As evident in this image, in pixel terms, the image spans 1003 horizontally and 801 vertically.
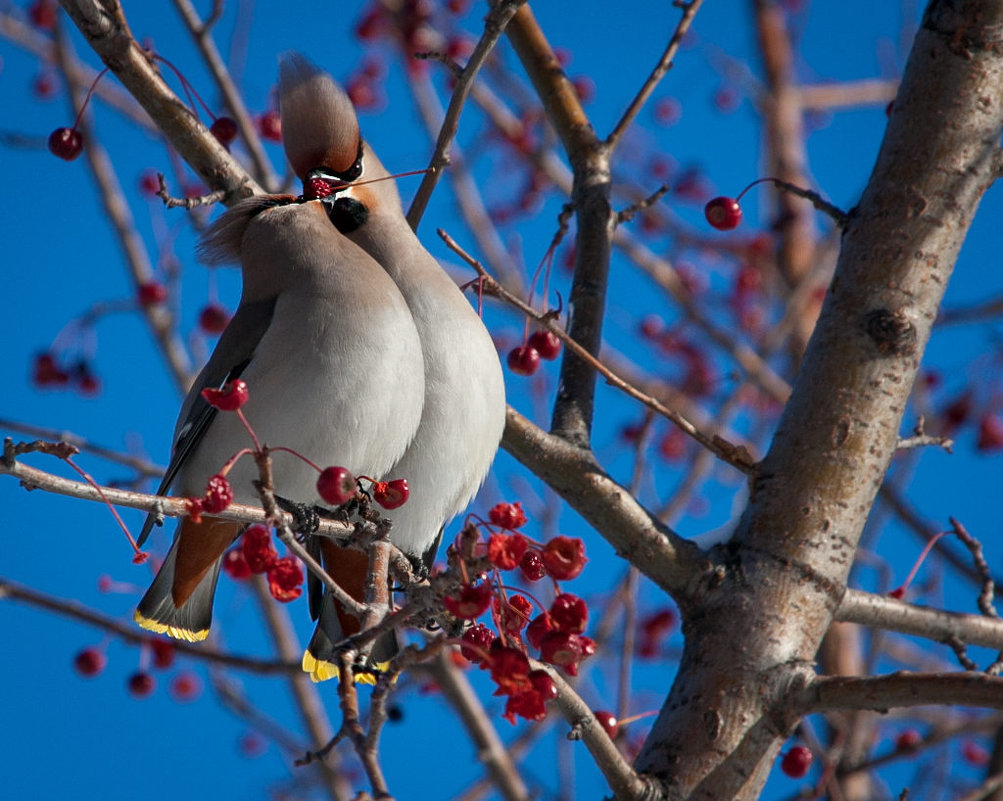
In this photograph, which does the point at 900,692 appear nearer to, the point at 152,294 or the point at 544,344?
the point at 544,344

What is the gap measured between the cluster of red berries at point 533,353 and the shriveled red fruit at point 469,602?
1292 millimetres

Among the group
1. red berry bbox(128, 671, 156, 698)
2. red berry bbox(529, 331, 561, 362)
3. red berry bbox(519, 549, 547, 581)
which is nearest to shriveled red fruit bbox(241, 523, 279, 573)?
red berry bbox(519, 549, 547, 581)

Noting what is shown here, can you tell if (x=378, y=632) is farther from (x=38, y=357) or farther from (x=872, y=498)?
(x=38, y=357)

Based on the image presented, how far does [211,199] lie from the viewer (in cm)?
248

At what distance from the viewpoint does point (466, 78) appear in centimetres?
221

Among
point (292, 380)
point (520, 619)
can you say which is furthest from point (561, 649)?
point (292, 380)

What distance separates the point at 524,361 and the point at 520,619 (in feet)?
3.38

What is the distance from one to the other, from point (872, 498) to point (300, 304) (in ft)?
4.08

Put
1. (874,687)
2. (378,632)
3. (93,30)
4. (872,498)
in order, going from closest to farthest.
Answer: (378,632) → (874,687) → (872,498) → (93,30)

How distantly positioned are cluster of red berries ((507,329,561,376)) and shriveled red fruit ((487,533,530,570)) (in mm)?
1258

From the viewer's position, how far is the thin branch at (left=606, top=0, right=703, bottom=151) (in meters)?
2.67

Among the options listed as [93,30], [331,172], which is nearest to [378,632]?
[93,30]

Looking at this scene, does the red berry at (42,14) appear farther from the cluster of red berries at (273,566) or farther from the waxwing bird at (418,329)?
the cluster of red berries at (273,566)

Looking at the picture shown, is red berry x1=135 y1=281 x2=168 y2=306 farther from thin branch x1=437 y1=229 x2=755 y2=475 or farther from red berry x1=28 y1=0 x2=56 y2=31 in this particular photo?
thin branch x1=437 y1=229 x2=755 y2=475
